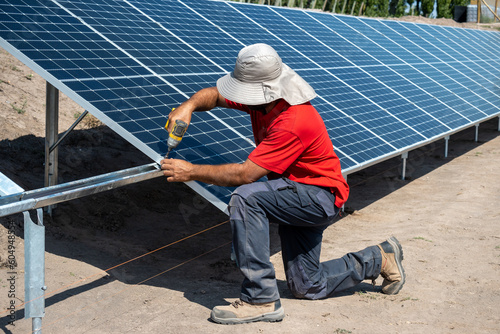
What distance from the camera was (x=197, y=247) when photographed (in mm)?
7242

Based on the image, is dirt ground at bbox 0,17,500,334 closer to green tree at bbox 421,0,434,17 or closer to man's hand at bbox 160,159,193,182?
man's hand at bbox 160,159,193,182

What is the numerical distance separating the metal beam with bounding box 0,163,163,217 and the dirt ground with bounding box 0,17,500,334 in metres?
1.12

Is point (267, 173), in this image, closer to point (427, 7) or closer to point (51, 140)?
point (51, 140)

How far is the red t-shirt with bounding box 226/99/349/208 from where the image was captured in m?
4.60

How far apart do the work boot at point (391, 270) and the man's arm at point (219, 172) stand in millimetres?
1567

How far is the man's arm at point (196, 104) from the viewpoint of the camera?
5.19 m

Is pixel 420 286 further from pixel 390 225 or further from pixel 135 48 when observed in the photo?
pixel 135 48

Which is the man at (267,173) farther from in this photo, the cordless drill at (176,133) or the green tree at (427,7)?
the green tree at (427,7)

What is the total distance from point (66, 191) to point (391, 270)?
294cm

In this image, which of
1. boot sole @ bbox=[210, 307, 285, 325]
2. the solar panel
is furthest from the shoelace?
the solar panel

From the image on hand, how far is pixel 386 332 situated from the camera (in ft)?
15.2

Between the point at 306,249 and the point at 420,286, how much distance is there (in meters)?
1.34

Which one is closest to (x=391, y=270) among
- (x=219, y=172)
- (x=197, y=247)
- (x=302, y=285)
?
(x=302, y=285)

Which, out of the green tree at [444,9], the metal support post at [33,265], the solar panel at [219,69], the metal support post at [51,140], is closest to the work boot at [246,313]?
the solar panel at [219,69]
